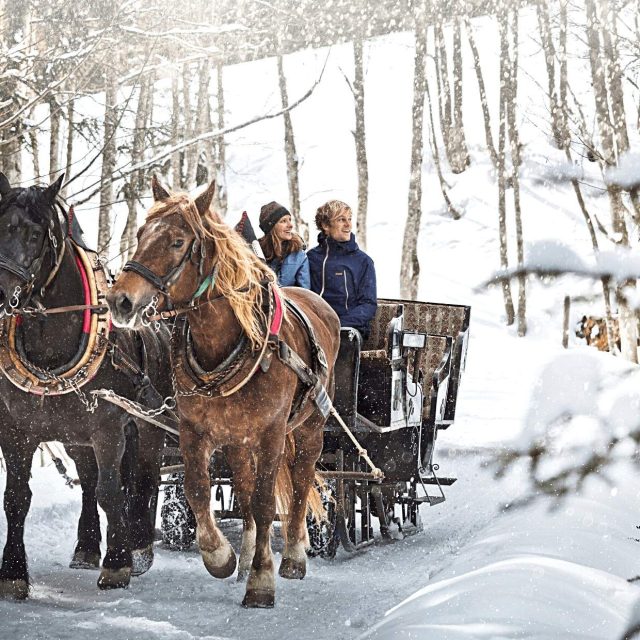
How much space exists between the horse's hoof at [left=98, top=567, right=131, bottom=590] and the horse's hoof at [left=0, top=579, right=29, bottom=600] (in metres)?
0.40

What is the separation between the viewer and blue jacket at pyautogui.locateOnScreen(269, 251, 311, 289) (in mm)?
6359

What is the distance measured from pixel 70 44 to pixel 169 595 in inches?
243

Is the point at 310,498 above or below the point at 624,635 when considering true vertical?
below

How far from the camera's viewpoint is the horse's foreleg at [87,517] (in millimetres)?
5703

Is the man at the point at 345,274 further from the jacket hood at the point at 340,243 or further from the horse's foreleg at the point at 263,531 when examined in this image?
the horse's foreleg at the point at 263,531

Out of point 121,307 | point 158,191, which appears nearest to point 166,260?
point 121,307

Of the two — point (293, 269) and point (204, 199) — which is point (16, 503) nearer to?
point (204, 199)

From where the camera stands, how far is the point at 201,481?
4633mm

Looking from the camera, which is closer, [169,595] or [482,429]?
[169,595]

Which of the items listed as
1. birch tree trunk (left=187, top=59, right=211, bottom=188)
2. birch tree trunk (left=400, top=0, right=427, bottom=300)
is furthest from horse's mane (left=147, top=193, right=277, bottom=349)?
birch tree trunk (left=400, top=0, right=427, bottom=300)

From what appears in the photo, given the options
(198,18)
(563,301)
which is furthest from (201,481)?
(198,18)

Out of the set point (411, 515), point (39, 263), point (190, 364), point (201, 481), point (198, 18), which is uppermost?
point (198, 18)

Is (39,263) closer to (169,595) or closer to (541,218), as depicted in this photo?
(169,595)

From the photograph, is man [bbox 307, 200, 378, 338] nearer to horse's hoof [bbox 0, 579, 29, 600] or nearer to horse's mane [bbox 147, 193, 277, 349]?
horse's mane [bbox 147, 193, 277, 349]
